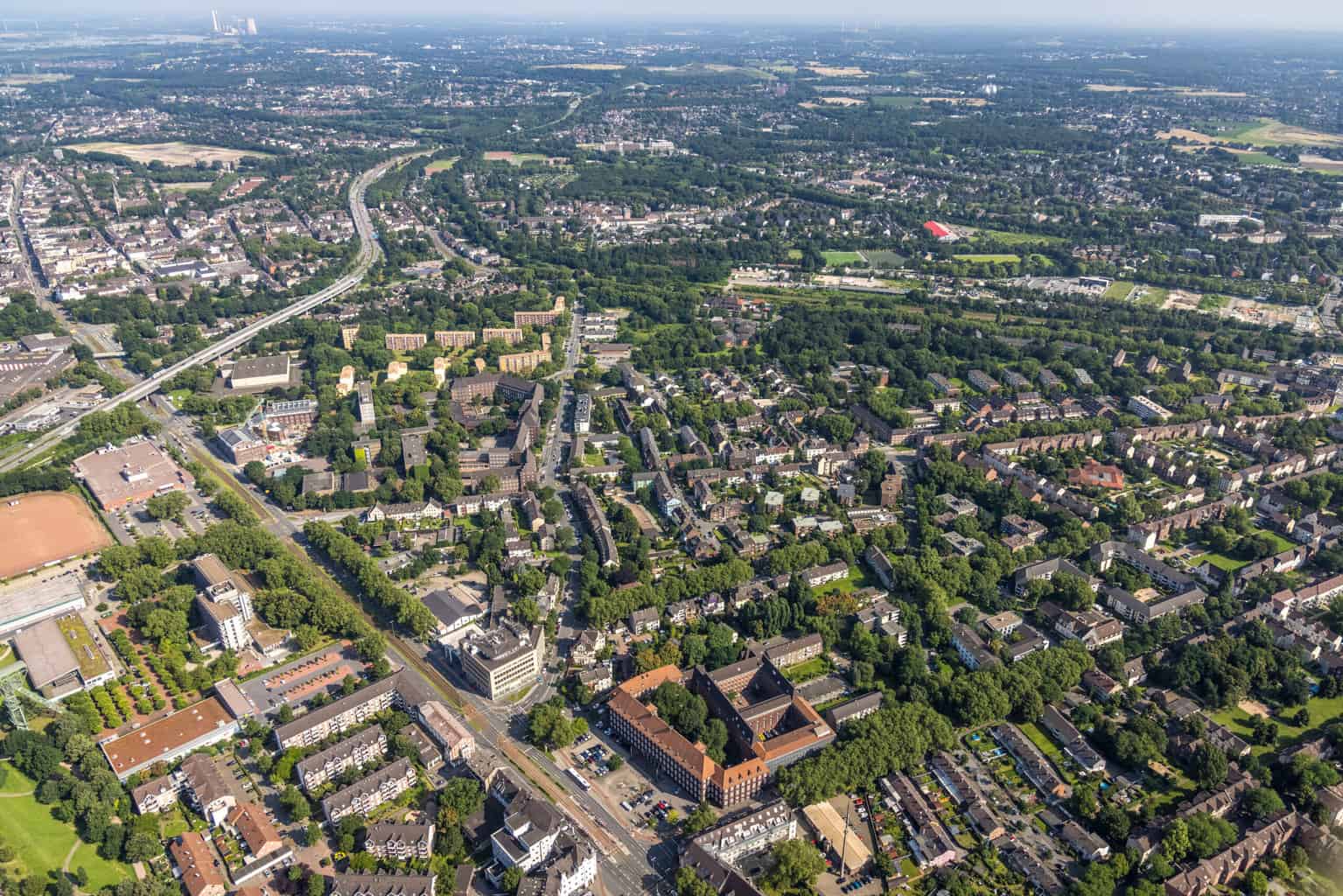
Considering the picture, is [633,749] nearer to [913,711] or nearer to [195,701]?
[913,711]

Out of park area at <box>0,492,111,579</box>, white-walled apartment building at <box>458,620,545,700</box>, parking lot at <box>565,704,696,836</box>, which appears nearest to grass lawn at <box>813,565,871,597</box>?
parking lot at <box>565,704,696,836</box>

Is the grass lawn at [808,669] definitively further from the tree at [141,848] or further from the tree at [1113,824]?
the tree at [141,848]

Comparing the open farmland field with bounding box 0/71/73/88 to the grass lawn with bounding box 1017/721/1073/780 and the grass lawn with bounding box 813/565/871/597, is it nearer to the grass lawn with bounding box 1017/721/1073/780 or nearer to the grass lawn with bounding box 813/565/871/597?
the grass lawn with bounding box 813/565/871/597

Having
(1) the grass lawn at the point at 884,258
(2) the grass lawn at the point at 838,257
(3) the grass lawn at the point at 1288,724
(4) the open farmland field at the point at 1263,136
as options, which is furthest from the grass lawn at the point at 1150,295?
(4) the open farmland field at the point at 1263,136

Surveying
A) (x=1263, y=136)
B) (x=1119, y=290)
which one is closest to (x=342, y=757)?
(x=1119, y=290)

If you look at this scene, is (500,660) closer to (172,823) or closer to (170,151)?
(172,823)

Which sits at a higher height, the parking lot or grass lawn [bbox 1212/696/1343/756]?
grass lawn [bbox 1212/696/1343/756]

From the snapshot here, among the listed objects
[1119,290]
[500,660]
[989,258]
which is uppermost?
[989,258]
